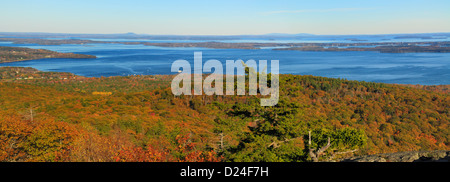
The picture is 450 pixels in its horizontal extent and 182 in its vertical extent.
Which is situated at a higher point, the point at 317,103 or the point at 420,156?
the point at 420,156

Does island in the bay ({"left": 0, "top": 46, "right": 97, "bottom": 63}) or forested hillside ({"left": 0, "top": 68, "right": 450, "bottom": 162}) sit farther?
island in the bay ({"left": 0, "top": 46, "right": 97, "bottom": 63})

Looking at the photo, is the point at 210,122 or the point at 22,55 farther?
the point at 22,55

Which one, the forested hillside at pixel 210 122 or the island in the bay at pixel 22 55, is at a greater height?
the island in the bay at pixel 22 55

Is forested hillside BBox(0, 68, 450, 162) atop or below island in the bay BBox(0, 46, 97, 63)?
below

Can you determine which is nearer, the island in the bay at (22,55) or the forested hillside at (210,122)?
the forested hillside at (210,122)

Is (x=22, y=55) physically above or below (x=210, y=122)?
above
